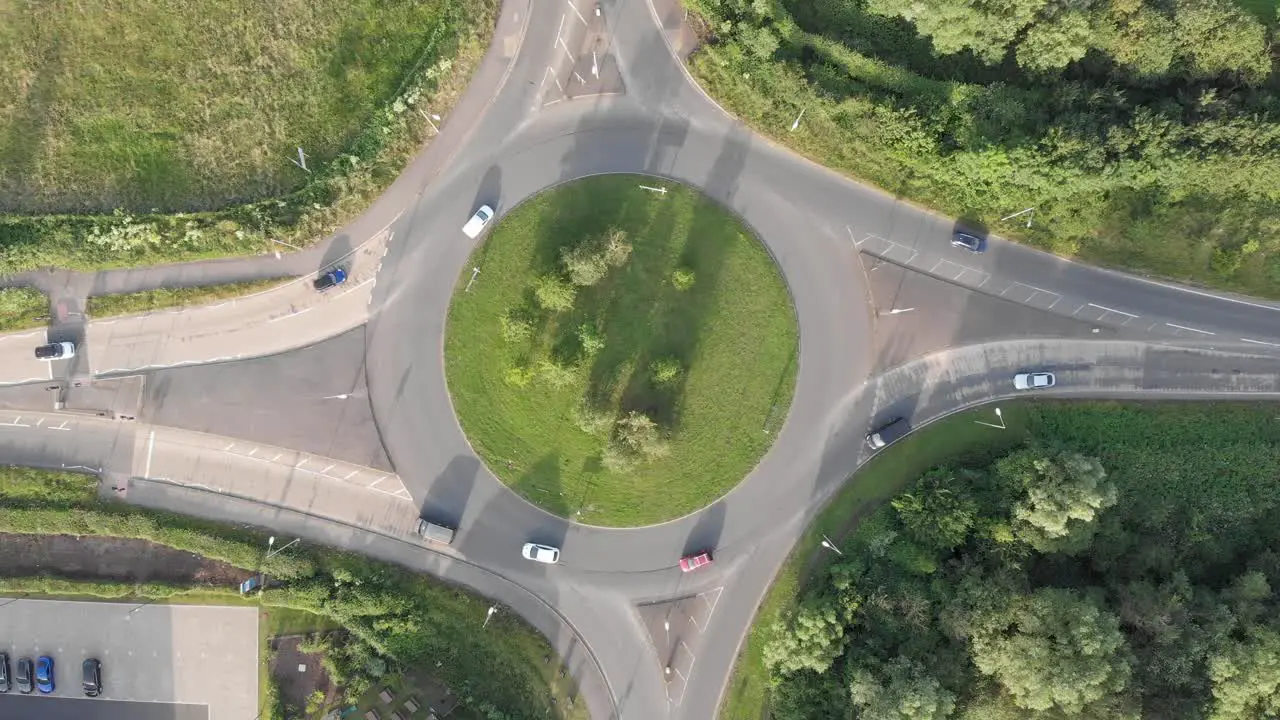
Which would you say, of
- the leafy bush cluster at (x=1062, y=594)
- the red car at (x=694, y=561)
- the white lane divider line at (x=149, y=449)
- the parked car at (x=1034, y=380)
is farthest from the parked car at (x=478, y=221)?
the parked car at (x=1034, y=380)

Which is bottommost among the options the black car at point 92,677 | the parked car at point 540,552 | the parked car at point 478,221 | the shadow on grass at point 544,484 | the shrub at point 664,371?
the black car at point 92,677

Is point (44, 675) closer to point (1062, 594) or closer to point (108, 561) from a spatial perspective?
point (108, 561)

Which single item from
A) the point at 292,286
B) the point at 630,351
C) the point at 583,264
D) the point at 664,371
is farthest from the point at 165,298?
the point at 664,371

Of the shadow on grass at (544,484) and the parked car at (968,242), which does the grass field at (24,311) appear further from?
the parked car at (968,242)

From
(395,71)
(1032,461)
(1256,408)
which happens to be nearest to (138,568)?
(395,71)

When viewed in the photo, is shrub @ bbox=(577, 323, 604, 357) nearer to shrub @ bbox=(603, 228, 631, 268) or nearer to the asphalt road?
shrub @ bbox=(603, 228, 631, 268)

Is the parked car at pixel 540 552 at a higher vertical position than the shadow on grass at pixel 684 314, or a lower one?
lower

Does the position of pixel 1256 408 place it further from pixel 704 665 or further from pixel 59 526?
pixel 59 526

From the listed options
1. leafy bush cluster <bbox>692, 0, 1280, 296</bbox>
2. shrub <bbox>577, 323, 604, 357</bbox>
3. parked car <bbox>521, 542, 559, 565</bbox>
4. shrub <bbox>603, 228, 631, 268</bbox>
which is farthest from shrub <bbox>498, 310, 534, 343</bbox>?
leafy bush cluster <bbox>692, 0, 1280, 296</bbox>
